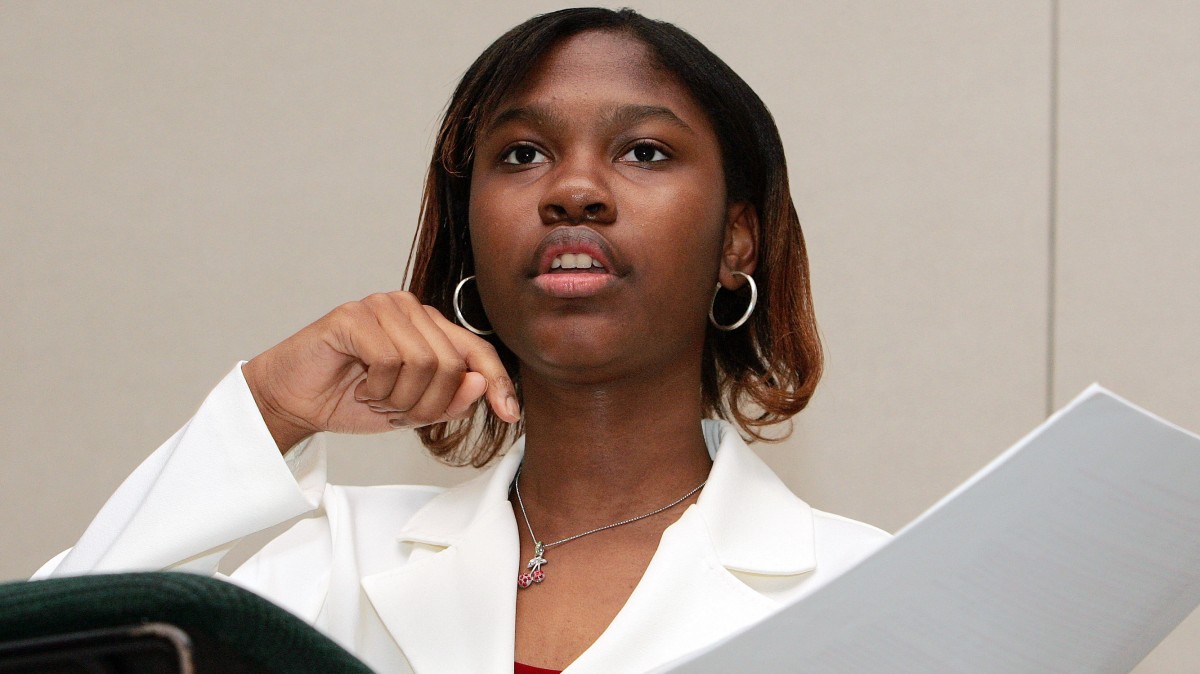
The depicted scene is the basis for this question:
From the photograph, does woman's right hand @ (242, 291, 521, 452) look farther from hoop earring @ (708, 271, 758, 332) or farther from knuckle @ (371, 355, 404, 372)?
hoop earring @ (708, 271, 758, 332)

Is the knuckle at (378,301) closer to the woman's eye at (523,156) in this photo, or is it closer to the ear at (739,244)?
the woman's eye at (523,156)

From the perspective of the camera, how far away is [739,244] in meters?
1.16

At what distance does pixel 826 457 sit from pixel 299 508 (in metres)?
0.85

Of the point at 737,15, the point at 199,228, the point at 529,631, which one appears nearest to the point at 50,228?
A: the point at 199,228

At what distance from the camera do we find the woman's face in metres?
0.99

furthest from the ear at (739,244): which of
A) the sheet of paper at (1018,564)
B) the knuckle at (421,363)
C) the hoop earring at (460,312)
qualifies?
the sheet of paper at (1018,564)

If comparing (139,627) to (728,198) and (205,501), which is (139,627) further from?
(728,198)

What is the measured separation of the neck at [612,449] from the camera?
109cm

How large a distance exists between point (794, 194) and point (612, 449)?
610 millimetres

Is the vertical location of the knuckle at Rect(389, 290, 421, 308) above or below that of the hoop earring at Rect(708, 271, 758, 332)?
above

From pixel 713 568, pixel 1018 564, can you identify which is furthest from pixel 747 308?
pixel 1018 564

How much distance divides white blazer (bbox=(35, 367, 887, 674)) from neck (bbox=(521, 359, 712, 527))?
0.15ft

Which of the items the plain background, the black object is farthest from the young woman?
the black object

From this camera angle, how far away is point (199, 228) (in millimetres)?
1727
